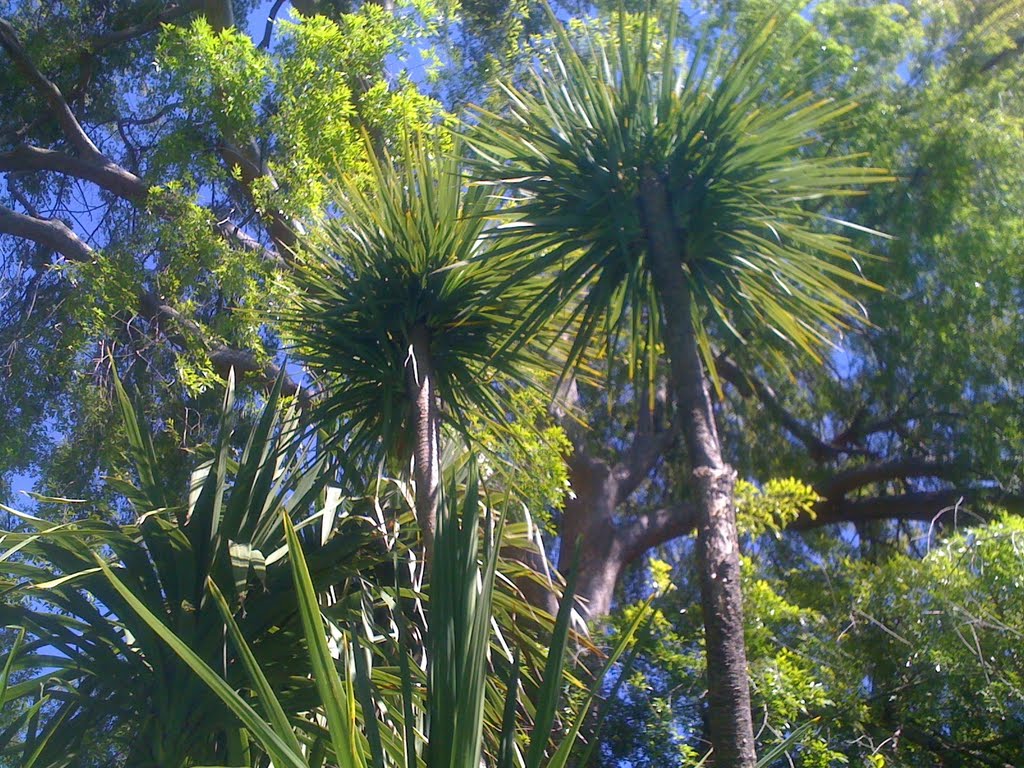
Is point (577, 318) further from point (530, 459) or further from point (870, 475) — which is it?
point (870, 475)

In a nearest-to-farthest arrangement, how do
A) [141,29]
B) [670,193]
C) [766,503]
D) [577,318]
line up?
[670,193], [577,318], [766,503], [141,29]

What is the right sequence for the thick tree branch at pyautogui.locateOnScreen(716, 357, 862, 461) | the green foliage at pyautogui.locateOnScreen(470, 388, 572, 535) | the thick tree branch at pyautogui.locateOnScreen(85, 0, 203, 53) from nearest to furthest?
the green foliage at pyautogui.locateOnScreen(470, 388, 572, 535) → the thick tree branch at pyautogui.locateOnScreen(85, 0, 203, 53) → the thick tree branch at pyautogui.locateOnScreen(716, 357, 862, 461)

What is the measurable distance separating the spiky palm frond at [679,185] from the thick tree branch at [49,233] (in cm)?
668

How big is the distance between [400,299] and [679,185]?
1.70m

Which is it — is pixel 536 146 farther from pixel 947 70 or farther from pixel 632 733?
pixel 947 70

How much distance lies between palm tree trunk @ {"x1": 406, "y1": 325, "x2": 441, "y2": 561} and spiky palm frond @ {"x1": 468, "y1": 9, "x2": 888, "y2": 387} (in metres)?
0.85

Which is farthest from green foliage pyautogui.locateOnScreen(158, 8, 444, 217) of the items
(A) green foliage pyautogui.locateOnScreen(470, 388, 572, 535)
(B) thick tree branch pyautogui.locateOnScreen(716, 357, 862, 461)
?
(B) thick tree branch pyautogui.locateOnScreen(716, 357, 862, 461)

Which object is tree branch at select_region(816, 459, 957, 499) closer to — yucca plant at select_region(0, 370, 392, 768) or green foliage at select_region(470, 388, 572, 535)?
green foliage at select_region(470, 388, 572, 535)

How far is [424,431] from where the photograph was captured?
5.82m

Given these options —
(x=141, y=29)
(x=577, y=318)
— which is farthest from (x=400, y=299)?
(x=141, y=29)

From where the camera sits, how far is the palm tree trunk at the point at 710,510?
3.95 metres

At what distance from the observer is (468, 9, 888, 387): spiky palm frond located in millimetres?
5133

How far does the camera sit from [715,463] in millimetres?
4500

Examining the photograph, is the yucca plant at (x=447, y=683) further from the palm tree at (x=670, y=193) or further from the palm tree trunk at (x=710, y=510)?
the palm tree at (x=670, y=193)
